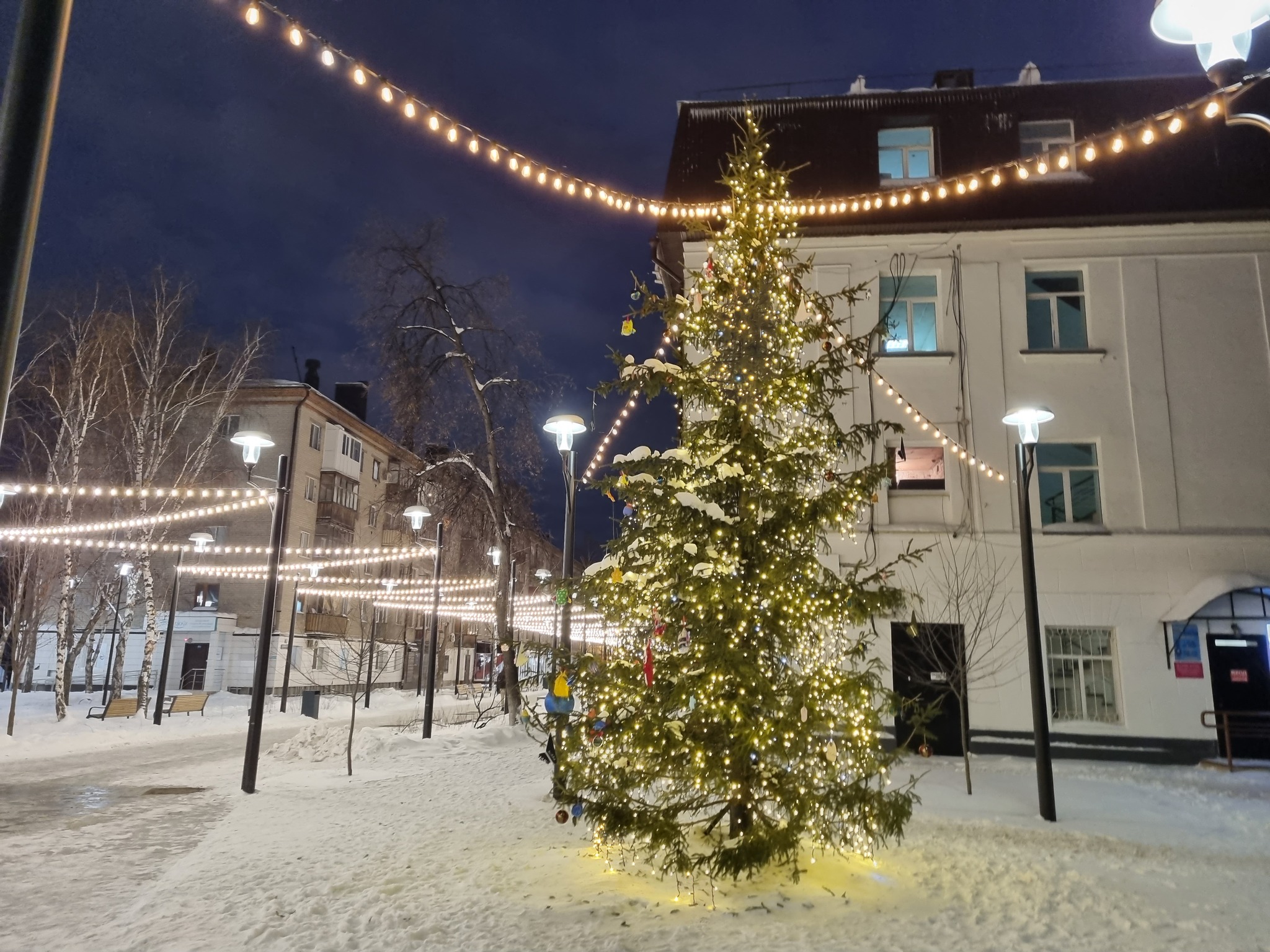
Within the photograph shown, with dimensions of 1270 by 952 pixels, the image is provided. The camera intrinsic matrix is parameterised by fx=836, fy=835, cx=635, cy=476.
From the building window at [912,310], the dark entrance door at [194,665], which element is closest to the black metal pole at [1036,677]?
the building window at [912,310]

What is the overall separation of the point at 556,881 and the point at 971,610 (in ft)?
35.0

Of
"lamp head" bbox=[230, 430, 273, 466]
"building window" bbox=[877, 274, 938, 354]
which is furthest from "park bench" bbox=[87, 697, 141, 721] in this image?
"building window" bbox=[877, 274, 938, 354]

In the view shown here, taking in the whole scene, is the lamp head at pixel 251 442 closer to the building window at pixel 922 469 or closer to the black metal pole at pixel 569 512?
the black metal pole at pixel 569 512

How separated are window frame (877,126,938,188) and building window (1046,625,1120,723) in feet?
33.0

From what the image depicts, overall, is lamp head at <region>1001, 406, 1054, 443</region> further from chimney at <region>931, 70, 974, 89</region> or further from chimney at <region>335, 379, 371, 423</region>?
chimney at <region>335, 379, 371, 423</region>

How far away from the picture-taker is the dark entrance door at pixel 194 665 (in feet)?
118

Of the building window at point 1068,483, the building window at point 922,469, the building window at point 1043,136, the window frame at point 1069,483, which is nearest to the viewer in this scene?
the window frame at point 1069,483

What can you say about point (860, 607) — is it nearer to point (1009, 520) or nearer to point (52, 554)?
point (1009, 520)

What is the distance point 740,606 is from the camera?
732 cm

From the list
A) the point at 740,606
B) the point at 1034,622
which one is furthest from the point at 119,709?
the point at 1034,622

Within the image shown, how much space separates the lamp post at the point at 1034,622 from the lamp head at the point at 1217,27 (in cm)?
655

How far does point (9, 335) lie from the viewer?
11.0 ft

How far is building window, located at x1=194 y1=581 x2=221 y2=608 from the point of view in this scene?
37500mm

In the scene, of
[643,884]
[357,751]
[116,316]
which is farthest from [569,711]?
[116,316]
